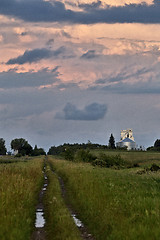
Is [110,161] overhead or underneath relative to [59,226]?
overhead

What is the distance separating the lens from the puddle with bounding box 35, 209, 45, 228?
12.3 m

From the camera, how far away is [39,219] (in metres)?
13.4

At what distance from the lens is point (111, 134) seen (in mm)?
189875

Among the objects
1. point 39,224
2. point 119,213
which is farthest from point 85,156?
point 119,213

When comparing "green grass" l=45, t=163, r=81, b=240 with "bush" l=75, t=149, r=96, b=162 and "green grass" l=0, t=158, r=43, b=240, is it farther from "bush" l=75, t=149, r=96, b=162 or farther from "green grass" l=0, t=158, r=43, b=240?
"bush" l=75, t=149, r=96, b=162

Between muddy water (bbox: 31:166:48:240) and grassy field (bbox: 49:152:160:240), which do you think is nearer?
grassy field (bbox: 49:152:160:240)

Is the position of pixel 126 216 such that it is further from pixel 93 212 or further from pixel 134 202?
pixel 93 212

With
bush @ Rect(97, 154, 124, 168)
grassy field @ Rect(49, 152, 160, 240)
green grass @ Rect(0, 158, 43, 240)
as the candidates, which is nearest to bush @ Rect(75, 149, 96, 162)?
bush @ Rect(97, 154, 124, 168)

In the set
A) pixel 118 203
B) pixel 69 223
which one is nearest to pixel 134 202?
pixel 118 203

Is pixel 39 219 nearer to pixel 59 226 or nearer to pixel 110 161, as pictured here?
pixel 59 226

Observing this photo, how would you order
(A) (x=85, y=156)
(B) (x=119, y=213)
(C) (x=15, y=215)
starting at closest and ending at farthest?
(C) (x=15, y=215) → (B) (x=119, y=213) → (A) (x=85, y=156)

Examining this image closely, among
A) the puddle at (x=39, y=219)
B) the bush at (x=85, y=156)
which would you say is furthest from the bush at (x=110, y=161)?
the puddle at (x=39, y=219)

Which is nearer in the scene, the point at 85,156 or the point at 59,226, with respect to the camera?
the point at 59,226

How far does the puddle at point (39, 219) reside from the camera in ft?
40.4
